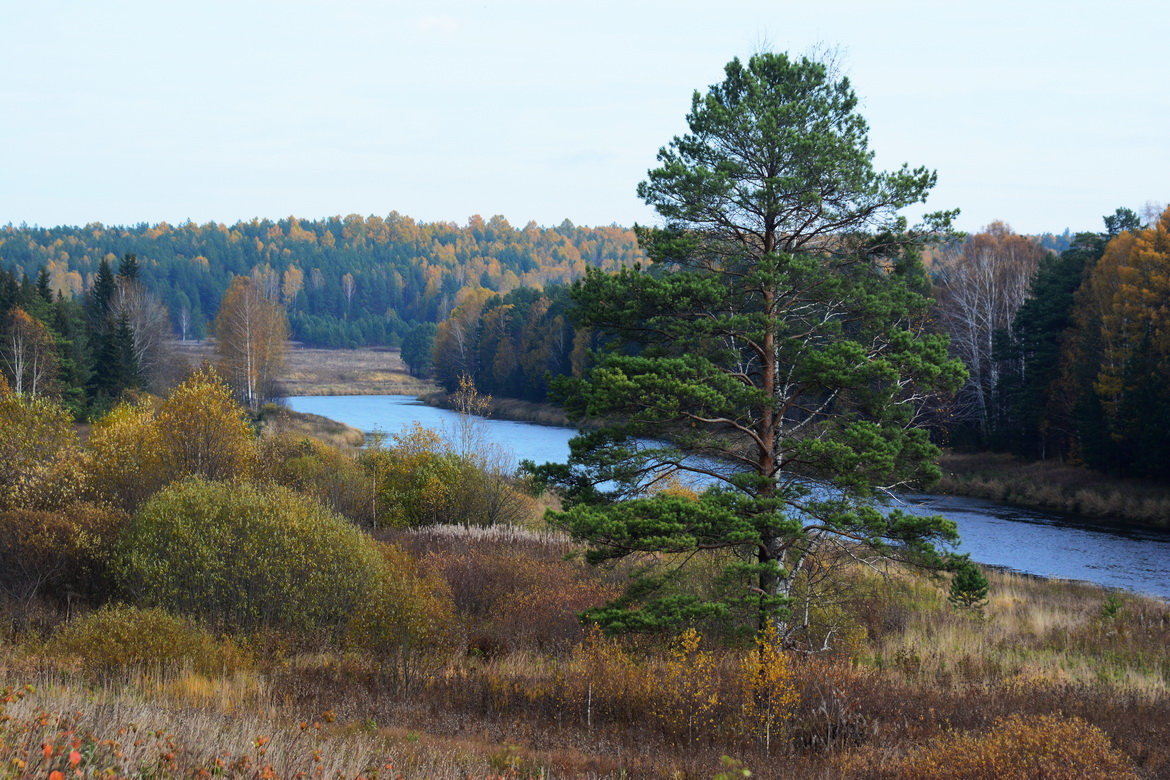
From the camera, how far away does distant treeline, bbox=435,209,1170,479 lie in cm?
3875

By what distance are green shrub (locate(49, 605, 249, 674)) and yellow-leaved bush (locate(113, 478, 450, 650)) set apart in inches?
77.7

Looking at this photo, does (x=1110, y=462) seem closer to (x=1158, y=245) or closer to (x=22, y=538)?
(x=1158, y=245)

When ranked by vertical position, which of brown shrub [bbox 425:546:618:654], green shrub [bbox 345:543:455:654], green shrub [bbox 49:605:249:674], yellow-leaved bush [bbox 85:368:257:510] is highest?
yellow-leaved bush [bbox 85:368:257:510]

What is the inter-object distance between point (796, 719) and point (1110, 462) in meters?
36.8

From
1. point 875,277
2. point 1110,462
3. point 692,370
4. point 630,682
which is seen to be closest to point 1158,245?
point 1110,462

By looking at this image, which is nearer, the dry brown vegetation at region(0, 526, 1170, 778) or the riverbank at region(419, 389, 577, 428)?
the dry brown vegetation at region(0, 526, 1170, 778)

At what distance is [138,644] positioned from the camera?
12367mm

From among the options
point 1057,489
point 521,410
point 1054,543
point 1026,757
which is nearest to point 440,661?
point 1026,757

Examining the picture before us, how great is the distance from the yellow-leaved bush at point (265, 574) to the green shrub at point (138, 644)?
1.97 m

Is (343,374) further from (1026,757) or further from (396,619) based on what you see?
(1026,757)

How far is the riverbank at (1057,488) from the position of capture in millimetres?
37656

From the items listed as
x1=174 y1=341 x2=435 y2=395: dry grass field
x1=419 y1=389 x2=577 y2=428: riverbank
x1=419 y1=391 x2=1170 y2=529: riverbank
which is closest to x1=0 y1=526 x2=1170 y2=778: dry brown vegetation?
x1=419 y1=391 x2=1170 y2=529: riverbank

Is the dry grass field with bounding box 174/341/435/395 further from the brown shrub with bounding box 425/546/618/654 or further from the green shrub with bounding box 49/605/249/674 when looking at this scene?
the green shrub with bounding box 49/605/249/674

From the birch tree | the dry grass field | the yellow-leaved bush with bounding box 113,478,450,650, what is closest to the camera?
the yellow-leaved bush with bounding box 113,478,450,650
